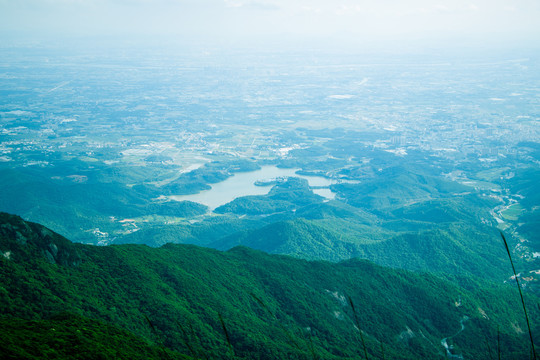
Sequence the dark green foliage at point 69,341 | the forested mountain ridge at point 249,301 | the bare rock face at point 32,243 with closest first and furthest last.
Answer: the dark green foliage at point 69,341 < the forested mountain ridge at point 249,301 < the bare rock face at point 32,243

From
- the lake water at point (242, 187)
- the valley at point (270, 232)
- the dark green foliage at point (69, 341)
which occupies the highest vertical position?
the dark green foliage at point (69, 341)

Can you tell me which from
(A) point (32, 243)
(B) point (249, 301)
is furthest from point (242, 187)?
(A) point (32, 243)

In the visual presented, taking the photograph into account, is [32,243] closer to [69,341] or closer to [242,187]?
[69,341]

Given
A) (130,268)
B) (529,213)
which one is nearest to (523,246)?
(529,213)

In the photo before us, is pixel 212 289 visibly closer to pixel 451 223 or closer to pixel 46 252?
pixel 46 252

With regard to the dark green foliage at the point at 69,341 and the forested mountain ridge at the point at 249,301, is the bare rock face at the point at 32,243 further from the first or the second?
the dark green foliage at the point at 69,341

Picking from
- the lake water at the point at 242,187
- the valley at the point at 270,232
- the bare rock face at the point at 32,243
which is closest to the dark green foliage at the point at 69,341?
the valley at the point at 270,232

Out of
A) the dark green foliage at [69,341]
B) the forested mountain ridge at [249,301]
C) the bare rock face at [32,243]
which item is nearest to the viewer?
the dark green foliage at [69,341]
